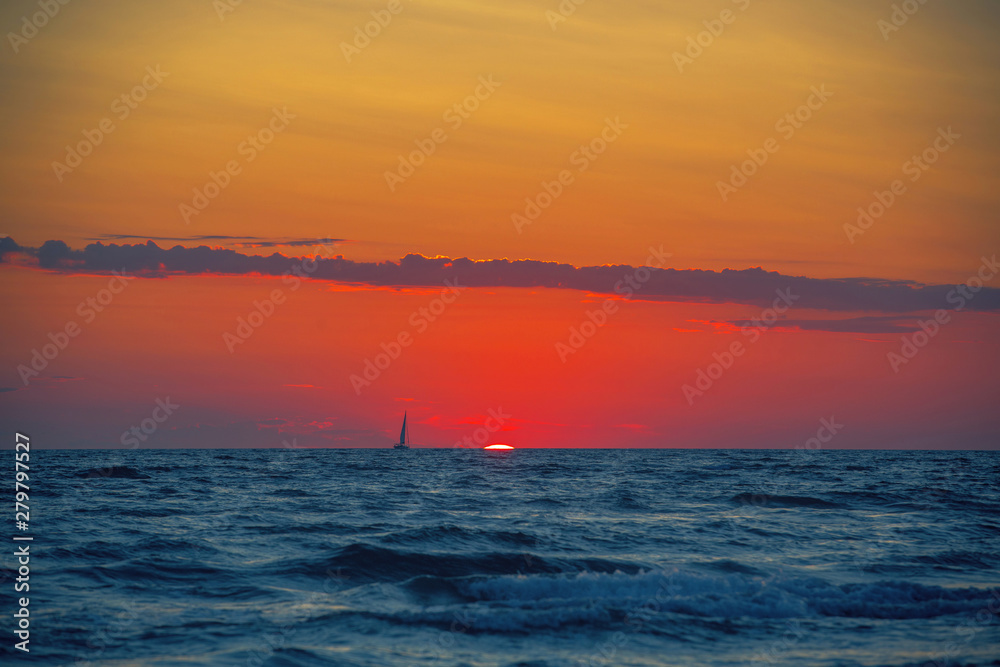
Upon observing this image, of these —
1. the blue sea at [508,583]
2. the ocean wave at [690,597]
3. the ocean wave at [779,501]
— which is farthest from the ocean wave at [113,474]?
the ocean wave at [690,597]

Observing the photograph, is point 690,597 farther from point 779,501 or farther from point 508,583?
point 779,501

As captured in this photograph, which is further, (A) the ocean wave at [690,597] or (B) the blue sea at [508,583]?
(A) the ocean wave at [690,597]

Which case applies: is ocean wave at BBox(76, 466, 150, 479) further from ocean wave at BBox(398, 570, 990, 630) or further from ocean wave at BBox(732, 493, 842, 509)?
ocean wave at BBox(398, 570, 990, 630)

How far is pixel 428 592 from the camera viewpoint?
1706 centimetres

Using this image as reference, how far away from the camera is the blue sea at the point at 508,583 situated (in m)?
12.8

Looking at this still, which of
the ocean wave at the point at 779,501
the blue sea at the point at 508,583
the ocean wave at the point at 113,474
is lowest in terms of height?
the ocean wave at the point at 113,474

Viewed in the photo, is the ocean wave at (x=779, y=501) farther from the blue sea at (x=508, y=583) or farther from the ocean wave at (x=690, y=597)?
the ocean wave at (x=690, y=597)

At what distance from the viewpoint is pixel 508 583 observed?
17.3m

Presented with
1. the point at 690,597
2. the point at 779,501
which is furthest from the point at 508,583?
the point at 779,501

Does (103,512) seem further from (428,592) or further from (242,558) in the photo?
(428,592)

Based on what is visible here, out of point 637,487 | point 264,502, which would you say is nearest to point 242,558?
point 264,502

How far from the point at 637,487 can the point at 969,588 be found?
89.2ft

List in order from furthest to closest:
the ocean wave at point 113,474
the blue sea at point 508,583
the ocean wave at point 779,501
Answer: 1. the ocean wave at point 113,474
2. the ocean wave at point 779,501
3. the blue sea at point 508,583

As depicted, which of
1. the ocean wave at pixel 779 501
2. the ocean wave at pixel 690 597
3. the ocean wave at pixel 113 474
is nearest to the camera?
the ocean wave at pixel 690 597
